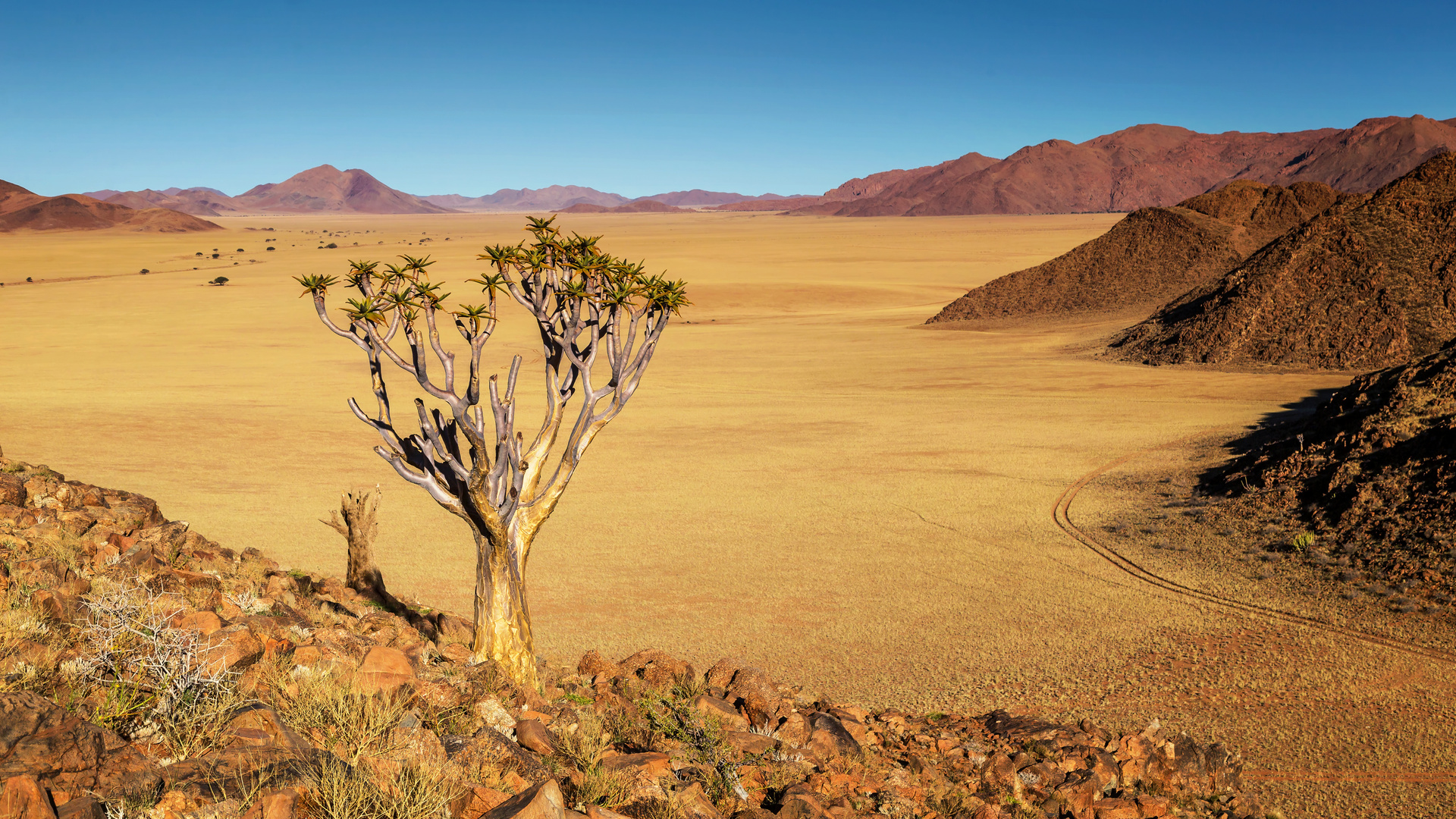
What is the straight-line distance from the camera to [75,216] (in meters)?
163

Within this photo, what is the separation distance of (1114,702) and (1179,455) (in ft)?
37.7

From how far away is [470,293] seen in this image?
60906mm

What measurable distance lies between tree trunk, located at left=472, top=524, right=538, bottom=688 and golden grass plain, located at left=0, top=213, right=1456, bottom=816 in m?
2.31

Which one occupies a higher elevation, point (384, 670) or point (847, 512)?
point (384, 670)

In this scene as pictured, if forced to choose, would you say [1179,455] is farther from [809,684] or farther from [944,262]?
[944,262]

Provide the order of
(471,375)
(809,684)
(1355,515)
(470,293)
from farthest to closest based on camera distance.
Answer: (470,293)
(1355,515)
(809,684)
(471,375)

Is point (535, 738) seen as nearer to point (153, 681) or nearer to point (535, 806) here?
point (535, 806)

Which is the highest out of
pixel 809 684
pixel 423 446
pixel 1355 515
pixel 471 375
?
pixel 471 375

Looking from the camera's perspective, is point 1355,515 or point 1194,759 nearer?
point 1194,759

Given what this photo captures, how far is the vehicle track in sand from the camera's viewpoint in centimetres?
822

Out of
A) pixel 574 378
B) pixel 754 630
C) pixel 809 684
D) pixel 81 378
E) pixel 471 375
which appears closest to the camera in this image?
pixel 471 375

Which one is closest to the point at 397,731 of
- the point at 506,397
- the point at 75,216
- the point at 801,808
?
the point at 801,808

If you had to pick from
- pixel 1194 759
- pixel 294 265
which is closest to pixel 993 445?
pixel 1194 759

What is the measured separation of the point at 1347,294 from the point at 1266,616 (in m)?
24.5
